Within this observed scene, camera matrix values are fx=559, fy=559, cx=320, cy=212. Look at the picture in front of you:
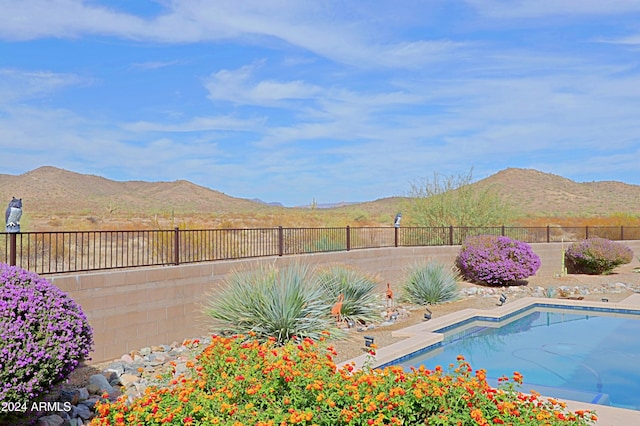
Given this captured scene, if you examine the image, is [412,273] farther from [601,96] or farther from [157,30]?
[601,96]

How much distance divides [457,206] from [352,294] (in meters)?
12.7

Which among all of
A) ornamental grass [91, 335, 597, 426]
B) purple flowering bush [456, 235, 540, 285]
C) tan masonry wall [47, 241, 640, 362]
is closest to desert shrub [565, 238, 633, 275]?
purple flowering bush [456, 235, 540, 285]

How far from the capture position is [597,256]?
1991 centimetres

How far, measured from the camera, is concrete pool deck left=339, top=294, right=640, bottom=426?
18.9 ft

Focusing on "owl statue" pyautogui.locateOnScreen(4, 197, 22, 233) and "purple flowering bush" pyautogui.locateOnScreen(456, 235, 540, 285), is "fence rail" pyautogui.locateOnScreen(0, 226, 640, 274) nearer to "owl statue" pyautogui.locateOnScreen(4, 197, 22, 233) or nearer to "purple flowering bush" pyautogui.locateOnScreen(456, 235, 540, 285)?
"purple flowering bush" pyautogui.locateOnScreen(456, 235, 540, 285)

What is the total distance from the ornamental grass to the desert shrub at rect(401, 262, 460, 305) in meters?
9.03

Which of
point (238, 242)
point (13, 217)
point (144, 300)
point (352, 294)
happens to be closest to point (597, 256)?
point (352, 294)

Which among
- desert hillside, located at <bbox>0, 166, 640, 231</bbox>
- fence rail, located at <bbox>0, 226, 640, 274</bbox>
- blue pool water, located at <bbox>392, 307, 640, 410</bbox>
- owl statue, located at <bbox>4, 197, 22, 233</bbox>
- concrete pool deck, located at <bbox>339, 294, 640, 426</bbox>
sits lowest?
blue pool water, located at <bbox>392, 307, 640, 410</bbox>

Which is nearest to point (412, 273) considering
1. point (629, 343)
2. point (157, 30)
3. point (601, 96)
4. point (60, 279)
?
point (629, 343)

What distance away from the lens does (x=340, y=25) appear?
18.8m

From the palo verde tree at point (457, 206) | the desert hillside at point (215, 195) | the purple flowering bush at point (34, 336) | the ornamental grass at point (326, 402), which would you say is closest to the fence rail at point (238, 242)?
the palo verde tree at point (457, 206)

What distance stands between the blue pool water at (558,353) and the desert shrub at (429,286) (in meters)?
1.98

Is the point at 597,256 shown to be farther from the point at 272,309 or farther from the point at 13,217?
the point at 13,217

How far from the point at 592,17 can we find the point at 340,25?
8.78 meters
